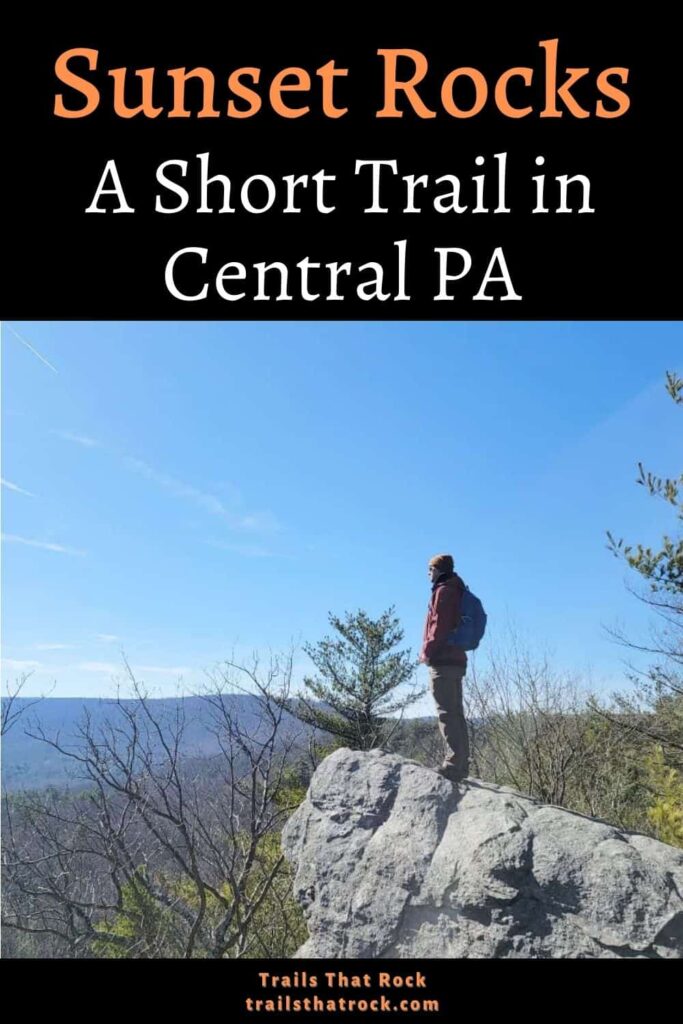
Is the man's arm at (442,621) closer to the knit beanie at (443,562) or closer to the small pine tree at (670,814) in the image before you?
the knit beanie at (443,562)

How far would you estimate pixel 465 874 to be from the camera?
426 centimetres

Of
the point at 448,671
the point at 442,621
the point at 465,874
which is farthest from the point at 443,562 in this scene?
the point at 465,874

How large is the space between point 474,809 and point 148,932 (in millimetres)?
5181

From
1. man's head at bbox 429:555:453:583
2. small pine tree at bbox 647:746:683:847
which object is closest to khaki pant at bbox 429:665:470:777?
man's head at bbox 429:555:453:583

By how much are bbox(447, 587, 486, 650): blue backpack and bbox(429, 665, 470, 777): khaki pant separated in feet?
0.73

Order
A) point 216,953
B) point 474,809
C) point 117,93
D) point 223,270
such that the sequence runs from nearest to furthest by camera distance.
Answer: point 117,93
point 223,270
point 474,809
point 216,953

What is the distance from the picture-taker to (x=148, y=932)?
7340mm

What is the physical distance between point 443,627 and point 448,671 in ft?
1.23

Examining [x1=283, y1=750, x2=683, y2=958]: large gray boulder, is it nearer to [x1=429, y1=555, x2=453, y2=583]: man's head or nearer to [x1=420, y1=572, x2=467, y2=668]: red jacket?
[x1=420, y1=572, x2=467, y2=668]: red jacket

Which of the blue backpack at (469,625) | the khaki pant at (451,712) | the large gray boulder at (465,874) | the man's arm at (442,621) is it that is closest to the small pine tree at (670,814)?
the large gray boulder at (465,874)

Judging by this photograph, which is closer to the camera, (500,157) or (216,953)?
(500,157)

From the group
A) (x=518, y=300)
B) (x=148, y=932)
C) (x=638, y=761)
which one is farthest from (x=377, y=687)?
(x=518, y=300)

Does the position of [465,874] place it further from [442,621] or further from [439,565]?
[439,565]
